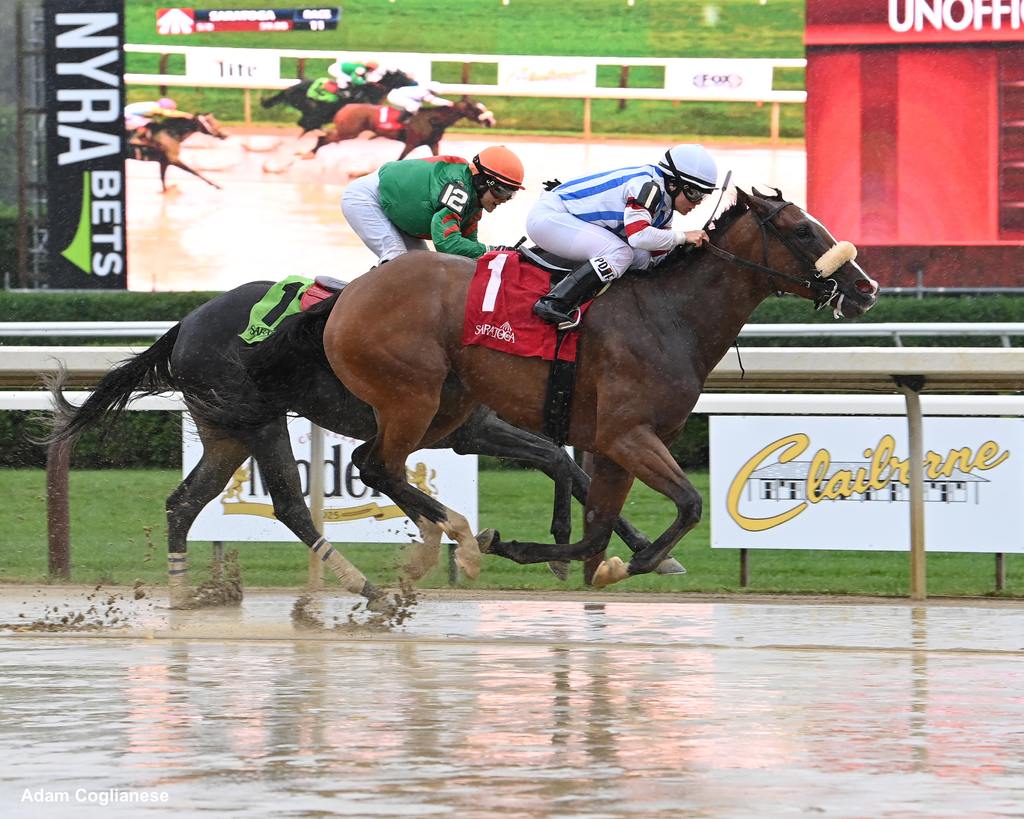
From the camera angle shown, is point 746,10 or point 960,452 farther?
point 746,10

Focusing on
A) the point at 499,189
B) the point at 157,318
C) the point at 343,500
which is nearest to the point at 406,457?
the point at 499,189

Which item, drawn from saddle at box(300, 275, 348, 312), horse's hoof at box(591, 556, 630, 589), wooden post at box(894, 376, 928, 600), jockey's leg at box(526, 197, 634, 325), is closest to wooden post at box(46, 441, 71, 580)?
saddle at box(300, 275, 348, 312)

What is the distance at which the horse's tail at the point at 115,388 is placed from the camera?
7.30 metres

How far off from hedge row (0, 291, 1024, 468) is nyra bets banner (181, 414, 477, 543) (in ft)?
13.0

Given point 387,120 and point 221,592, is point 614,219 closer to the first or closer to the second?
point 221,592

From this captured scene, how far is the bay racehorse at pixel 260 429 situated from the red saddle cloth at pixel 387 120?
11.4 meters

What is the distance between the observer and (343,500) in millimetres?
8273

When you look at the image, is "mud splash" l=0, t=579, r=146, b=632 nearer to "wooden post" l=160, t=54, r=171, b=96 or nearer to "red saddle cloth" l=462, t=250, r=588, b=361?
"red saddle cloth" l=462, t=250, r=588, b=361

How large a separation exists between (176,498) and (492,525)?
329 cm

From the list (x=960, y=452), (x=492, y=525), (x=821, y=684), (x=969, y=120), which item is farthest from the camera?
(x=969, y=120)

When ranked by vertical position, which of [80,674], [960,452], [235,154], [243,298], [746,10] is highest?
[746,10]

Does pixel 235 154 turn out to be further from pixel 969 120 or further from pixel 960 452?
pixel 960 452

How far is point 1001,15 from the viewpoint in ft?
56.9

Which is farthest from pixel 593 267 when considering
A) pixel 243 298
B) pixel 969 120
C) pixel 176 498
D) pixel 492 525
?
pixel 969 120
